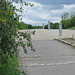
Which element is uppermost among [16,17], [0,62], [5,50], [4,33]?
[16,17]

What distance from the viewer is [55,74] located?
4934 millimetres

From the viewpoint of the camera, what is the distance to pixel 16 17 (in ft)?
15.3

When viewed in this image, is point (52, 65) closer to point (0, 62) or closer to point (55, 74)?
point (55, 74)

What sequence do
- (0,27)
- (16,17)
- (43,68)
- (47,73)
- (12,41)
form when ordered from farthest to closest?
(43,68)
(47,73)
(16,17)
(12,41)
(0,27)

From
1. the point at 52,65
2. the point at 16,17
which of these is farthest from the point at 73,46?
the point at 16,17

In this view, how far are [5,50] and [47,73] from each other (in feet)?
4.53

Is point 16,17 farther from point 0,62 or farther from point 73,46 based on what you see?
point 73,46

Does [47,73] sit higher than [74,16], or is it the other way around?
[74,16]

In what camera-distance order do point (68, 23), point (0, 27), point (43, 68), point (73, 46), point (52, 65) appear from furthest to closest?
point (68, 23) → point (73, 46) → point (52, 65) → point (43, 68) → point (0, 27)

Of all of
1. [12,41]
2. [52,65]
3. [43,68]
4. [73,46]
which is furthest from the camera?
[73,46]

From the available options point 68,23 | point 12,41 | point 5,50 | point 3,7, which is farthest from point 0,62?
point 68,23

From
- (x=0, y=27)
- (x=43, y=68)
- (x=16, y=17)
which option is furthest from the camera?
(x=43, y=68)

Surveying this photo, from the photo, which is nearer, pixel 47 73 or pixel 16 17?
pixel 16 17

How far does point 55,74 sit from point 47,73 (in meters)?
0.23
